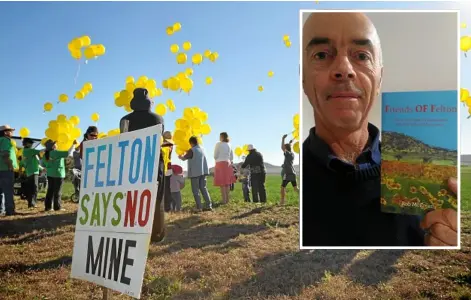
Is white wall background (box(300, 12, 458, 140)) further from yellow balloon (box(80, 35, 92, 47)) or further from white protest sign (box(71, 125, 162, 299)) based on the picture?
Result: yellow balloon (box(80, 35, 92, 47))

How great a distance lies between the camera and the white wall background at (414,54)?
3.58 metres

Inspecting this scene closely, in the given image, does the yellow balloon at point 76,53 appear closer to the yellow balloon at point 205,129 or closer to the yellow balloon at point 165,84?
the yellow balloon at point 165,84

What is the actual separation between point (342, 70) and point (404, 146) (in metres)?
0.80

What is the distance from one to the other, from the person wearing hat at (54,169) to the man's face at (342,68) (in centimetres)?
402

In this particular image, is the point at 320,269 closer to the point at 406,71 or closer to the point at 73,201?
the point at 406,71

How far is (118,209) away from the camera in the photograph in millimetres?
2559

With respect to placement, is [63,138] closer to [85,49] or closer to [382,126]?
[85,49]

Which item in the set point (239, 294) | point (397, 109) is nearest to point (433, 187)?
point (397, 109)

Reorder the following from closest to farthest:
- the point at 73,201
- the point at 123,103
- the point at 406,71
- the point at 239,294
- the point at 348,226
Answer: the point at 239,294 < the point at 406,71 < the point at 348,226 < the point at 123,103 < the point at 73,201

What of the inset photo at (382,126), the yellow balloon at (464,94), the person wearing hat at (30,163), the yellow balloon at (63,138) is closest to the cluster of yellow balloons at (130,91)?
the yellow balloon at (63,138)

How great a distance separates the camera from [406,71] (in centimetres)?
357

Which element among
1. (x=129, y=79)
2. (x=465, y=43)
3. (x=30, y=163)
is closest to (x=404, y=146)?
(x=465, y=43)

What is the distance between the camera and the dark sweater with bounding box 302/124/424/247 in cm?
378

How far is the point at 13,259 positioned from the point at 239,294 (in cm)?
226
